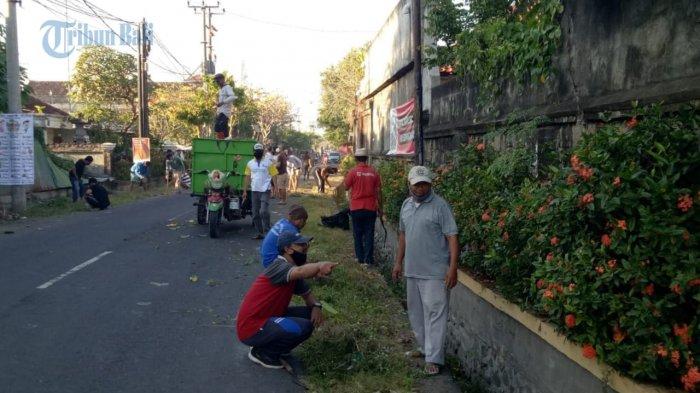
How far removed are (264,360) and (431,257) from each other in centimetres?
172

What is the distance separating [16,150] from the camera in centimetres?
1661

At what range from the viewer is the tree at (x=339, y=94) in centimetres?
4712

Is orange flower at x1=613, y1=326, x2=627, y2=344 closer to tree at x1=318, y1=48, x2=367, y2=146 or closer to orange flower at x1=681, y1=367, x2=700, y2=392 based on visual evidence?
orange flower at x1=681, y1=367, x2=700, y2=392

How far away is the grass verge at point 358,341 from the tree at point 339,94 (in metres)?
38.0

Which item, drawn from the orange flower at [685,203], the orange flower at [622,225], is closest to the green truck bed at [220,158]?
the orange flower at [622,225]

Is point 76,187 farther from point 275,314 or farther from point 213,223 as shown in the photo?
point 275,314

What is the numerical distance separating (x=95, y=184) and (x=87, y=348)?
13726mm

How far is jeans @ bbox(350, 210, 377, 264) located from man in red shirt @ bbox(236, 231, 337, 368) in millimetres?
4124

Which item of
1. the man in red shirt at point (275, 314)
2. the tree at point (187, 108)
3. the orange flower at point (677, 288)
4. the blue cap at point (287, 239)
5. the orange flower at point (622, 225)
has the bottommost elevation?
the man in red shirt at point (275, 314)

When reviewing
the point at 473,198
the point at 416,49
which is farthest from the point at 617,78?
the point at 416,49

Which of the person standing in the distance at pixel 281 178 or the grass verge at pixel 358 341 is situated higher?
the person standing in the distance at pixel 281 178

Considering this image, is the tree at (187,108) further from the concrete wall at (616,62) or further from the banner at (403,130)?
the concrete wall at (616,62)

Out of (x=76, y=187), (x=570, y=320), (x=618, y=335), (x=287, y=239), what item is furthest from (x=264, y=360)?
(x=76, y=187)

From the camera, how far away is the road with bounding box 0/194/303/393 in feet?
16.6
